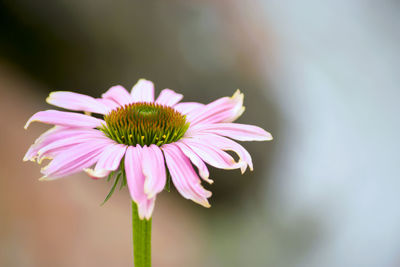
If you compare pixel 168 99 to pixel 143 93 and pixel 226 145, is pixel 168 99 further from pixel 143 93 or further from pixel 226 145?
pixel 226 145

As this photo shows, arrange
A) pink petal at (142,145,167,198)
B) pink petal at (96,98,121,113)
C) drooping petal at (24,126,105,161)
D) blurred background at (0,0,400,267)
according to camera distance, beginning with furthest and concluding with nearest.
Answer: blurred background at (0,0,400,267) < pink petal at (96,98,121,113) < drooping petal at (24,126,105,161) < pink petal at (142,145,167,198)

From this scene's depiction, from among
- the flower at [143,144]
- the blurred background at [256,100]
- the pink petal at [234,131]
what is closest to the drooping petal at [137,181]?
the flower at [143,144]

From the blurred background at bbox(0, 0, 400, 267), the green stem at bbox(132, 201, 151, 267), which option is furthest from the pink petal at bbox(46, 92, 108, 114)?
the blurred background at bbox(0, 0, 400, 267)

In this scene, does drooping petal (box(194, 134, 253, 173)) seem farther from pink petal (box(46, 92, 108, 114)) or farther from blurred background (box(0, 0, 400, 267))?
blurred background (box(0, 0, 400, 267))

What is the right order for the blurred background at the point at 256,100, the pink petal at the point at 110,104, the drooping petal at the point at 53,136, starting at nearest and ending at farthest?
the drooping petal at the point at 53,136, the pink petal at the point at 110,104, the blurred background at the point at 256,100

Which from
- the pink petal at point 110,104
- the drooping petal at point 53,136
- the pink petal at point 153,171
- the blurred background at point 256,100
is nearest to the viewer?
the pink petal at point 153,171

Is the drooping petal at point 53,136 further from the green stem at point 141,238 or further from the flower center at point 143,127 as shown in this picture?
the green stem at point 141,238

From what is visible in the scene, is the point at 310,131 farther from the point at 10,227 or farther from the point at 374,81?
the point at 10,227

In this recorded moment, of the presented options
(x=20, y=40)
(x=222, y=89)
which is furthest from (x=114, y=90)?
(x=20, y=40)
